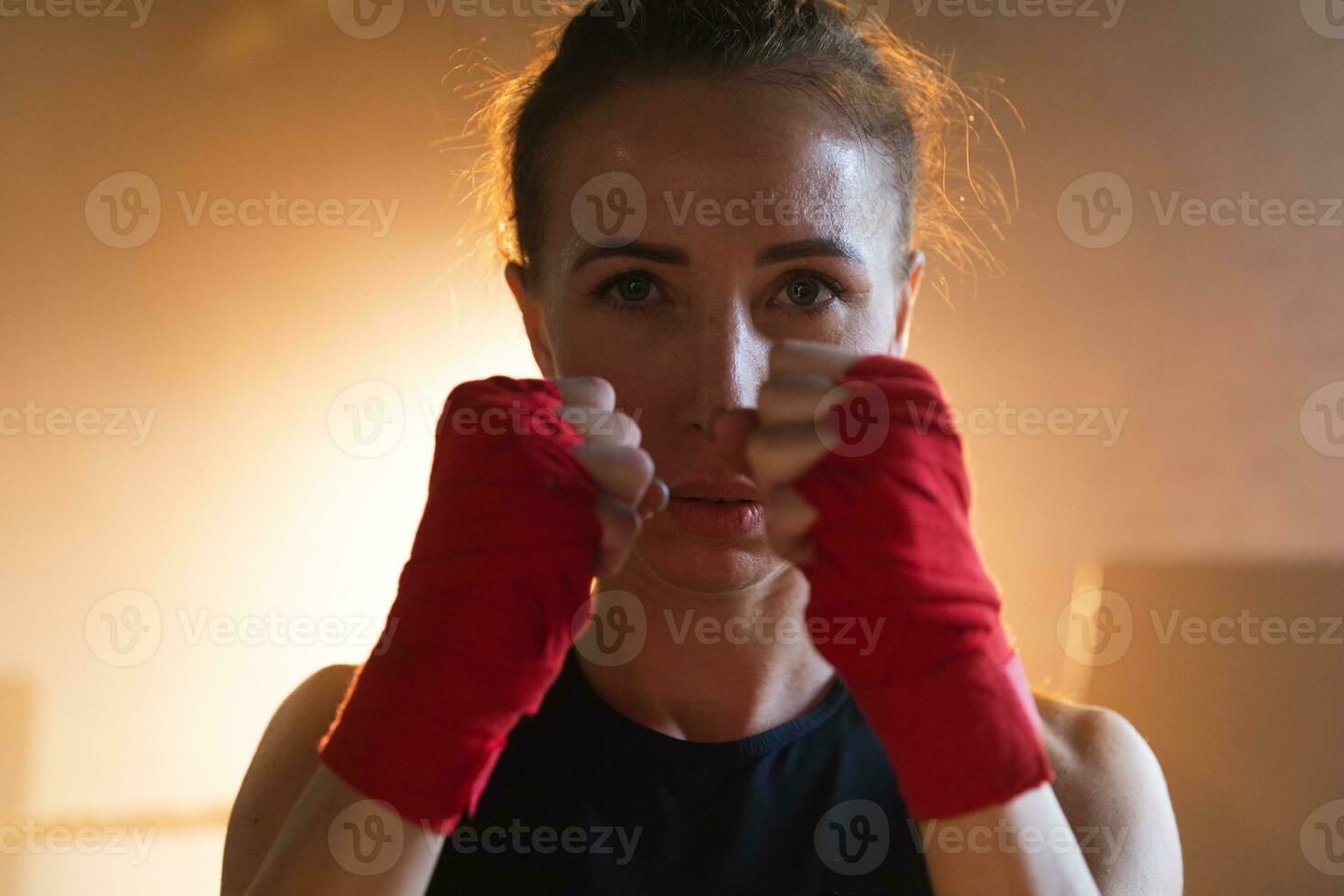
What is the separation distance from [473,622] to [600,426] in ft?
0.45

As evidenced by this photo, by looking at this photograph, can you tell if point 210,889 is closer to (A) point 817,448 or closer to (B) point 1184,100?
(A) point 817,448

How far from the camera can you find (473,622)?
0.58 m

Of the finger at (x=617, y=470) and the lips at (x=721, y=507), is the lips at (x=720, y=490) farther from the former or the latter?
the finger at (x=617, y=470)

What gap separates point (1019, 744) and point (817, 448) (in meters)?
0.18

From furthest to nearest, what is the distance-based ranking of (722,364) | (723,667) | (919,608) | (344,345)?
(344,345) < (723,667) < (722,364) < (919,608)

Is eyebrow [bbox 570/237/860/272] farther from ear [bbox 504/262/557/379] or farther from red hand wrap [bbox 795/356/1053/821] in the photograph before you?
red hand wrap [bbox 795/356/1053/821]

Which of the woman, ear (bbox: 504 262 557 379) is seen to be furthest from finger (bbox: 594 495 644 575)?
ear (bbox: 504 262 557 379)

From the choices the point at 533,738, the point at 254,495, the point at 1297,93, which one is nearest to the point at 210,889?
the point at 254,495

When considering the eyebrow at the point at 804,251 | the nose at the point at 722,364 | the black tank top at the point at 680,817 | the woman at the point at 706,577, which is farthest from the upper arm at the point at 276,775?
the eyebrow at the point at 804,251

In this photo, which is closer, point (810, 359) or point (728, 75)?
point (810, 359)

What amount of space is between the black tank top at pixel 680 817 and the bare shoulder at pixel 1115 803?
0.14 metres

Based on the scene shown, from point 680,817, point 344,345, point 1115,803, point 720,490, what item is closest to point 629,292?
point 720,490

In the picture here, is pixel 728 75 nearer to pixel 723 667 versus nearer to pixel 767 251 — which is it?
pixel 767 251

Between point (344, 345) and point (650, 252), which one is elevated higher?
point (344, 345)
